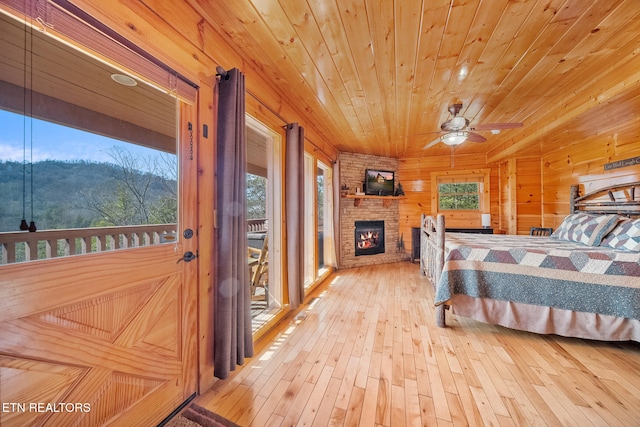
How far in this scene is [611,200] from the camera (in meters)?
3.17

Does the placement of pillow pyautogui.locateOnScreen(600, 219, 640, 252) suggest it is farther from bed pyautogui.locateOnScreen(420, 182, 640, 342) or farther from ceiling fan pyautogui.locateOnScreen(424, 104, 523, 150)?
ceiling fan pyautogui.locateOnScreen(424, 104, 523, 150)

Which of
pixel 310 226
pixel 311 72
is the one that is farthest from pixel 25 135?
pixel 310 226

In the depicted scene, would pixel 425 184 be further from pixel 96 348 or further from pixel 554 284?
pixel 96 348

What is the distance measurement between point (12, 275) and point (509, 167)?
6728 millimetres

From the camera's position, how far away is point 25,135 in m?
0.93

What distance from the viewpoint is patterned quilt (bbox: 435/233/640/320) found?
1968 millimetres

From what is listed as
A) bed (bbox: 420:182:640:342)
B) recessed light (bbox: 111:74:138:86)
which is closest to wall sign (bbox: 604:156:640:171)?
bed (bbox: 420:182:640:342)

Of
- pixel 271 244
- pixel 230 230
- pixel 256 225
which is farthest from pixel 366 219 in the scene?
pixel 230 230

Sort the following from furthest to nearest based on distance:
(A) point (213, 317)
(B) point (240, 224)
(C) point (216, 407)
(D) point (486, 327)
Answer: (D) point (486, 327), (B) point (240, 224), (A) point (213, 317), (C) point (216, 407)

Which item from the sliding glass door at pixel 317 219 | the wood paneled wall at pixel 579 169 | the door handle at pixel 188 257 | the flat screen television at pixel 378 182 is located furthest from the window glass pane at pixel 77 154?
the wood paneled wall at pixel 579 169

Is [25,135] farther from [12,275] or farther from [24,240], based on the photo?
[12,275]

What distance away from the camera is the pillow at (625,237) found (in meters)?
2.13

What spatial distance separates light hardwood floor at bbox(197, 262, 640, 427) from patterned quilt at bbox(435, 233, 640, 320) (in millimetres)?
398

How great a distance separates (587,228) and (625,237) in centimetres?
53
